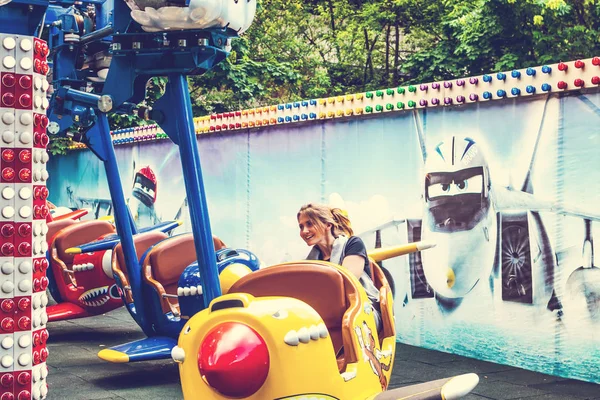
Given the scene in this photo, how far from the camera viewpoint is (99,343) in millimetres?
7969

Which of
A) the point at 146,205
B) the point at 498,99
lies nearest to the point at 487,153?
the point at 498,99

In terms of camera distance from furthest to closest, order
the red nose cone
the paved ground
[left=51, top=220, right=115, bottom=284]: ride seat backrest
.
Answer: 1. [left=51, top=220, right=115, bottom=284]: ride seat backrest
2. the paved ground
3. the red nose cone

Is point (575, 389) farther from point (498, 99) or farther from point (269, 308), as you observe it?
point (269, 308)

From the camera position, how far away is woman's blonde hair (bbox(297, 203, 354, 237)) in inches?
193

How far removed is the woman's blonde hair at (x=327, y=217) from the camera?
4.89 m

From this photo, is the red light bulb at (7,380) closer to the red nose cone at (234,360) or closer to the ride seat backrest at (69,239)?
the red nose cone at (234,360)

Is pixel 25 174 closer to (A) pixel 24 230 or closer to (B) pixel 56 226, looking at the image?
(A) pixel 24 230

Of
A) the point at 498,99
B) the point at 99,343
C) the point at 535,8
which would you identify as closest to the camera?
the point at 498,99

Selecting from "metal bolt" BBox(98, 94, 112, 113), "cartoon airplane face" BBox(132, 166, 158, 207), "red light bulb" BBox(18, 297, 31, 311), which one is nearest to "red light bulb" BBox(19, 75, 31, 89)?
"red light bulb" BBox(18, 297, 31, 311)

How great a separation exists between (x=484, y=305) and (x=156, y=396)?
2744 millimetres

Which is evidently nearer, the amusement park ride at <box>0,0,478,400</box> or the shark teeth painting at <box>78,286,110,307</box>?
the amusement park ride at <box>0,0,478,400</box>

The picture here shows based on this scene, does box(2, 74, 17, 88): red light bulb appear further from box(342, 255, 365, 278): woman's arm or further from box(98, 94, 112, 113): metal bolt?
box(342, 255, 365, 278): woman's arm

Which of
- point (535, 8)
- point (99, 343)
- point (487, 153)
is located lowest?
point (99, 343)

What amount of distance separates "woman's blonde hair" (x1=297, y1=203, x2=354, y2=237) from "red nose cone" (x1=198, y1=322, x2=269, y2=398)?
1.61m
